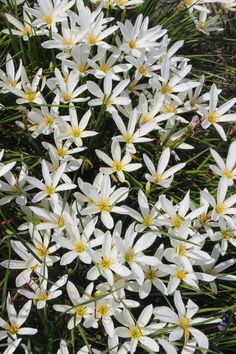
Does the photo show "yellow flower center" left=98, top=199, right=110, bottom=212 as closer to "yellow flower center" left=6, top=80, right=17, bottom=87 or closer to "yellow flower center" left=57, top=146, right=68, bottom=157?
"yellow flower center" left=57, top=146, right=68, bottom=157

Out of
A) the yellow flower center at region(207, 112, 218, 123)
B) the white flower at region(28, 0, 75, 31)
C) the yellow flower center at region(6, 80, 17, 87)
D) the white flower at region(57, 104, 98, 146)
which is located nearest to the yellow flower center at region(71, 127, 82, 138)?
the white flower at region(57, 104, 98, 146)

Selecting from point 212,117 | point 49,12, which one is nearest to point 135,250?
point 212,117

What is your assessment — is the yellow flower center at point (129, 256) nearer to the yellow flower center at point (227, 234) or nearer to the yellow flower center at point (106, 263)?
the yellow flower center at point (106, 263)

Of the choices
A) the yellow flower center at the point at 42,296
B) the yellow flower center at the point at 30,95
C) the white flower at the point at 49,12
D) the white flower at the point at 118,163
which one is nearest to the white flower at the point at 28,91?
the yellow flower center at the point at 30,95

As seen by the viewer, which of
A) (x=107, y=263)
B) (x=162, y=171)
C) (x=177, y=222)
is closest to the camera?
(x=107, y=263)

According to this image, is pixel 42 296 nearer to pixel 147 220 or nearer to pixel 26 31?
pixel 147 220
